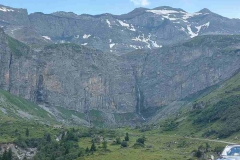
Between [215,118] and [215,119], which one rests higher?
[215,118]

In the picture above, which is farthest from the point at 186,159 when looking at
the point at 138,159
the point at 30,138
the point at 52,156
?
the point at 30,138

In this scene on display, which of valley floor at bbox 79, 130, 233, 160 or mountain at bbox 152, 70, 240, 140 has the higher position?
mountain at bbox 152, 70, 240, 140

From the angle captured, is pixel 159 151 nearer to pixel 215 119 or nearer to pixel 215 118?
pixel 215 119

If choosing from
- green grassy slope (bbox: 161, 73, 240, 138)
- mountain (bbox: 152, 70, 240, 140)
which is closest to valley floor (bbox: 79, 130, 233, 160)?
mountain (bbox: 152, 70, 240, 140)

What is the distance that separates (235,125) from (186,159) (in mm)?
52001

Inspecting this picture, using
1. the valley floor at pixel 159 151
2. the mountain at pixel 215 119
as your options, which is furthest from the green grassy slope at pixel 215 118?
the valley floor at pixel 159 151

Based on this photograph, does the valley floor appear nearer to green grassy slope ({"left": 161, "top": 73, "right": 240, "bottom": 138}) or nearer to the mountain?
the mountain

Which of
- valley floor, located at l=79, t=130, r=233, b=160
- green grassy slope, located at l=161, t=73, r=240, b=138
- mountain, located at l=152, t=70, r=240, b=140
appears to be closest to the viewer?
valley floor, located at l=79, t=130, r=233, b=160

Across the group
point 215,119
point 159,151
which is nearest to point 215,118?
point 215,119

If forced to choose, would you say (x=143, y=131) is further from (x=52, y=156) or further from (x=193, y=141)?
(x=52, y=156)

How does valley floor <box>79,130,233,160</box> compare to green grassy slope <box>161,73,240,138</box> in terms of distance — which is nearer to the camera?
valley floor <box>79,130,233,160</box>

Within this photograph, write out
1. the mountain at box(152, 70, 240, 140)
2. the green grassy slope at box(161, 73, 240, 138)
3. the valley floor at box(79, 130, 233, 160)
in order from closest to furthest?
1. the valley floor at box(79, 130, 233, 160)
2. the mountain at box(152, 70, 240, 140)
3. the green grassy slope at box(161, 73, 240, 138)

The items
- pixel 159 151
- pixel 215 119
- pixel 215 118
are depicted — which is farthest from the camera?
pixel 215 118

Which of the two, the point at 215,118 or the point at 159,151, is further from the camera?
the point at 215,118
